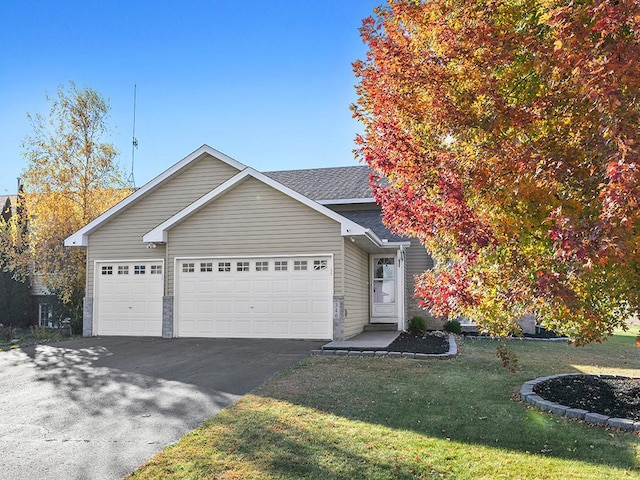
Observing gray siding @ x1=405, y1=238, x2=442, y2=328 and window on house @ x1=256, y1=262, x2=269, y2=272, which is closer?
window on house @ x1=256, y1=262, x2=269, y2=272

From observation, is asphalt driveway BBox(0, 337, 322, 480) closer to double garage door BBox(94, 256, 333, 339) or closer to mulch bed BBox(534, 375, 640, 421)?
double garage door BBox(94, 256, 333, 339)

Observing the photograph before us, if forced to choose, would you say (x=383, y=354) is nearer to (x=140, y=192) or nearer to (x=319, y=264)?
(x=319, y=264)

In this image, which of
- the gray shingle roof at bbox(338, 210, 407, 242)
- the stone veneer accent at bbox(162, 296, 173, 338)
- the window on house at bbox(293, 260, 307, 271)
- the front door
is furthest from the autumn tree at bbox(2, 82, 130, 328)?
the front door

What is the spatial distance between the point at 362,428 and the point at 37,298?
20.1 meters

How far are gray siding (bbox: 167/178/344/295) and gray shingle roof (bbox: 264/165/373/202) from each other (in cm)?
465

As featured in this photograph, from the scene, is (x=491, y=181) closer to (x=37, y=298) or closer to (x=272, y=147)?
(x=272, y=147)

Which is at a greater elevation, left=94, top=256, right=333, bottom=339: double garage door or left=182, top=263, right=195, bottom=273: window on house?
left=182, top=263, right=195, bottom=273: window on house

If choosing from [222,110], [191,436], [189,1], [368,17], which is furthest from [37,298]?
[368,17]

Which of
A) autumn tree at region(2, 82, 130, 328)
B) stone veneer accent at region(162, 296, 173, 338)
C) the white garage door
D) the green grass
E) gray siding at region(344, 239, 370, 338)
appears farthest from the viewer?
autumn tree at region(2, 82, 130, 328)

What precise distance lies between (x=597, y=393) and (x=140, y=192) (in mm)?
13726

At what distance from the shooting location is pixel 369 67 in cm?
614

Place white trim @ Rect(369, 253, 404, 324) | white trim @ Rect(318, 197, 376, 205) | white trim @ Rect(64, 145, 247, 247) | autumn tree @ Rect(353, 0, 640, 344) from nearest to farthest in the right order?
autumn tree @ Rect(353, 0, 640, 344) < white trim @ Rect(64, 145, 247, 247) < white trim @ Rect(369, 253, 404, 324) < white trim @ Rect(318, 197, 376, 205)

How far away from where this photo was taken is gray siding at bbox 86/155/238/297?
16.0 metres

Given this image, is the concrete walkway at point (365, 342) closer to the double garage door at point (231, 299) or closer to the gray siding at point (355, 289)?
the gray siding at point (355, 289)
